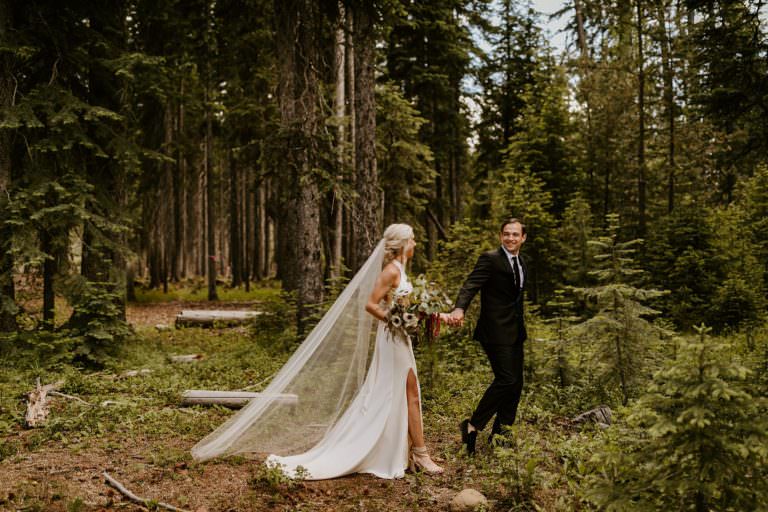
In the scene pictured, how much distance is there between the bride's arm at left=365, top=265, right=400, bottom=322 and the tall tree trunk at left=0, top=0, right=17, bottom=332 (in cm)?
786

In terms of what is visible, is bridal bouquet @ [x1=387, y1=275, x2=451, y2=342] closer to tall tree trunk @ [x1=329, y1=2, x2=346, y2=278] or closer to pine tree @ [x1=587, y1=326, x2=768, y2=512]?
pine tree @ [x1=587, y1=326, x2=768, y2=512]

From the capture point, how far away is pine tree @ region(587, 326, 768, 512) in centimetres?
323

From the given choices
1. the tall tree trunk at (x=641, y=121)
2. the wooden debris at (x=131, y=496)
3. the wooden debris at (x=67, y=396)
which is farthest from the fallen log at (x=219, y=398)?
the tall tree trunk at (x=641, y=121)

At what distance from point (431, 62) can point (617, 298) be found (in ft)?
57.1

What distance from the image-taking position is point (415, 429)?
594 cm

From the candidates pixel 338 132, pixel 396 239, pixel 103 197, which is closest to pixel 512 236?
pixel 396 239

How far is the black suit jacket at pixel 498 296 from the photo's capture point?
20.3ft

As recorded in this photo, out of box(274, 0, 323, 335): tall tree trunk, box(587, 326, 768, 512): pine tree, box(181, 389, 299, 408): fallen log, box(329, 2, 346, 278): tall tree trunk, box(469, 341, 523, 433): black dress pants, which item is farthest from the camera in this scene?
box(329, 2, 346, 278): tall tree trunk

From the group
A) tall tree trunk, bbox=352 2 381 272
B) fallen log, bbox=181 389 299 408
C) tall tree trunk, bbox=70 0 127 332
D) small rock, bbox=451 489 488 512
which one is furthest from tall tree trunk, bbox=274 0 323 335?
small rock, bbox=451 489 488 512

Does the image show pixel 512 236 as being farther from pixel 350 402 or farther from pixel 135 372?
pixel 135 372

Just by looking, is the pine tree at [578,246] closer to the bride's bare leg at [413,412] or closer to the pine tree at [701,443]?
the bride's bare leg at [413,412]

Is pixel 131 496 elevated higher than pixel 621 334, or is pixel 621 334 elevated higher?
pixel 621 334

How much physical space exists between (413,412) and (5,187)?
9298 millimetres

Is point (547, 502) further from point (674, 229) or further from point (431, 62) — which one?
point (431, 62)
